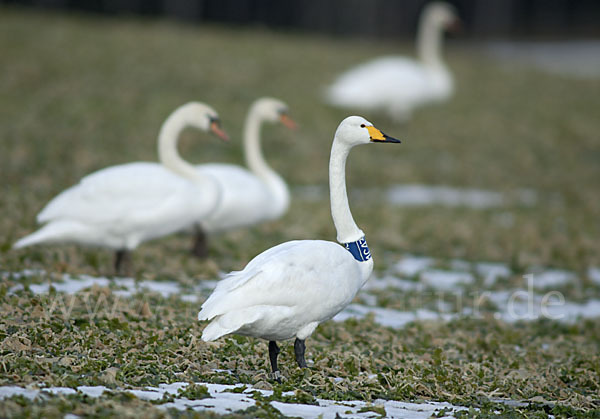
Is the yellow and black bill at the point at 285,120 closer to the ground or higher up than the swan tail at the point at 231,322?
higher up

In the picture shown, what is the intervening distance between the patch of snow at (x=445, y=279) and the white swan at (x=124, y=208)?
9.60 ft

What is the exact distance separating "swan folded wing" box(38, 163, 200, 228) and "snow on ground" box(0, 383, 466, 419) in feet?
9.48

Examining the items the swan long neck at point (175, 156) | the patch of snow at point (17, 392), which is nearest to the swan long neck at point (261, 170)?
the swan long neck at point (175, 156)

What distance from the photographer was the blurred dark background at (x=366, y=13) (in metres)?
29.3

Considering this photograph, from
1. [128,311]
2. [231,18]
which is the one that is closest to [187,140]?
[128,311]

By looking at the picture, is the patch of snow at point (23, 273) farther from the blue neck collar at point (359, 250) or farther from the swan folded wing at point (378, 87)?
the swan folded wing at point (378, 87)

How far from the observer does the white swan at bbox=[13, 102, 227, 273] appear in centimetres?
713

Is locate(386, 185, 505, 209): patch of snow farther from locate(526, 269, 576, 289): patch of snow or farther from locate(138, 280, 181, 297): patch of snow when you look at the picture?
locate(138, 280, 181, 297): patch of snow

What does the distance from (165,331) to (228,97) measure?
12.8m

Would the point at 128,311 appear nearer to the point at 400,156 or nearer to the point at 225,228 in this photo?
the point at 225,228

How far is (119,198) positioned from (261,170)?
321 centimetres

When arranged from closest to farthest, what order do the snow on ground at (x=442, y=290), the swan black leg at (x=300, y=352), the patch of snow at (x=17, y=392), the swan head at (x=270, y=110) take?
the patch of snow at (x=17, y=392) → the swan black leg at (x=300, y=352) → the snow on ground at (x=442, y=290) → the swan head at (x=270, y=110)

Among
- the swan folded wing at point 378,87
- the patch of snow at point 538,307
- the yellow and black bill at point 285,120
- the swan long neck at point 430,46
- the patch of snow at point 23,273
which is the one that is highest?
the swan long neck at point 430,46

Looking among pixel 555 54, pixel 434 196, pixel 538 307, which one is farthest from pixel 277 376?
pixel 555 54
